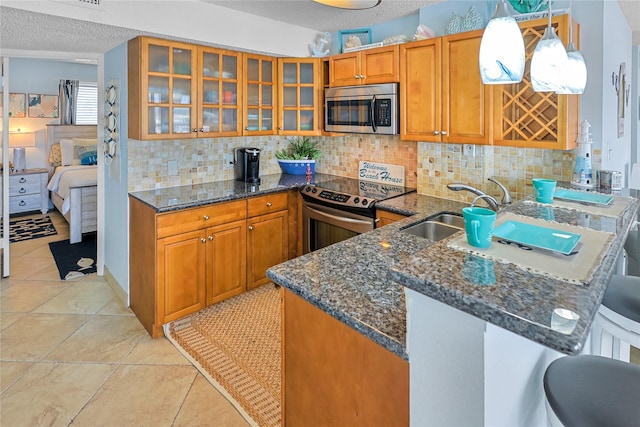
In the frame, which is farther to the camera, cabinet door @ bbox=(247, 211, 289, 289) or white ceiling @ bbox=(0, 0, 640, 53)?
cabinet door @ bbox=(247, 211, 289, 289)

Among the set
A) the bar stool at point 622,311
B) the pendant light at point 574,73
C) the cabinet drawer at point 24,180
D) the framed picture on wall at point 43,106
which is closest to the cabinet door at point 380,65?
the pendant light at point 574,73

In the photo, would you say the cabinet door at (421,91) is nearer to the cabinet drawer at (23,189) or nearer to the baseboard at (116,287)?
the baseboard at (116,287)

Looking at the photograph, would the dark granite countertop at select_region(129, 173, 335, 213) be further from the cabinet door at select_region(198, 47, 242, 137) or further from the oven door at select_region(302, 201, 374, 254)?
the cabinet door at select_region(198, 47, 242, 137)

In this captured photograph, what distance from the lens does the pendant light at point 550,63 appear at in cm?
147

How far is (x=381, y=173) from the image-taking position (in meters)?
3.72

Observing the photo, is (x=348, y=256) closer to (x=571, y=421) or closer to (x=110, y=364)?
(x=571, y=421)

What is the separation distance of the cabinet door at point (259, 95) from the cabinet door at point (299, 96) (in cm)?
8

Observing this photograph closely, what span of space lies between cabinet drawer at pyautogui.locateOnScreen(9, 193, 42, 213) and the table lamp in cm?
49

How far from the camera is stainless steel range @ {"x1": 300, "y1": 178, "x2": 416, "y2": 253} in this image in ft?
10.0

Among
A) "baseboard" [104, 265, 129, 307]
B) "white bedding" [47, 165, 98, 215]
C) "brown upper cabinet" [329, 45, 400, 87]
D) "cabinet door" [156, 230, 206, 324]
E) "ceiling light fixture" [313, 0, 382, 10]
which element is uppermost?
"ceiling light fixture" [313, 0, 382, 10]

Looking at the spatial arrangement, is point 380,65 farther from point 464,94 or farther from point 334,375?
point 334,375

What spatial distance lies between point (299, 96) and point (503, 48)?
2.68 meters

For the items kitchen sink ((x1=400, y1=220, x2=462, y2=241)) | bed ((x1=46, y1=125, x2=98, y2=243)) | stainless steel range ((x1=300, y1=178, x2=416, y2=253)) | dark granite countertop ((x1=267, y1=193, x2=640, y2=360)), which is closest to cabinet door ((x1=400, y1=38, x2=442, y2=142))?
stainless steel range ((x1=300, y1=178, x2=416, y2=253))

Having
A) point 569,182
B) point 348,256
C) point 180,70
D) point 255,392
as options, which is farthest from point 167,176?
point 569,182
